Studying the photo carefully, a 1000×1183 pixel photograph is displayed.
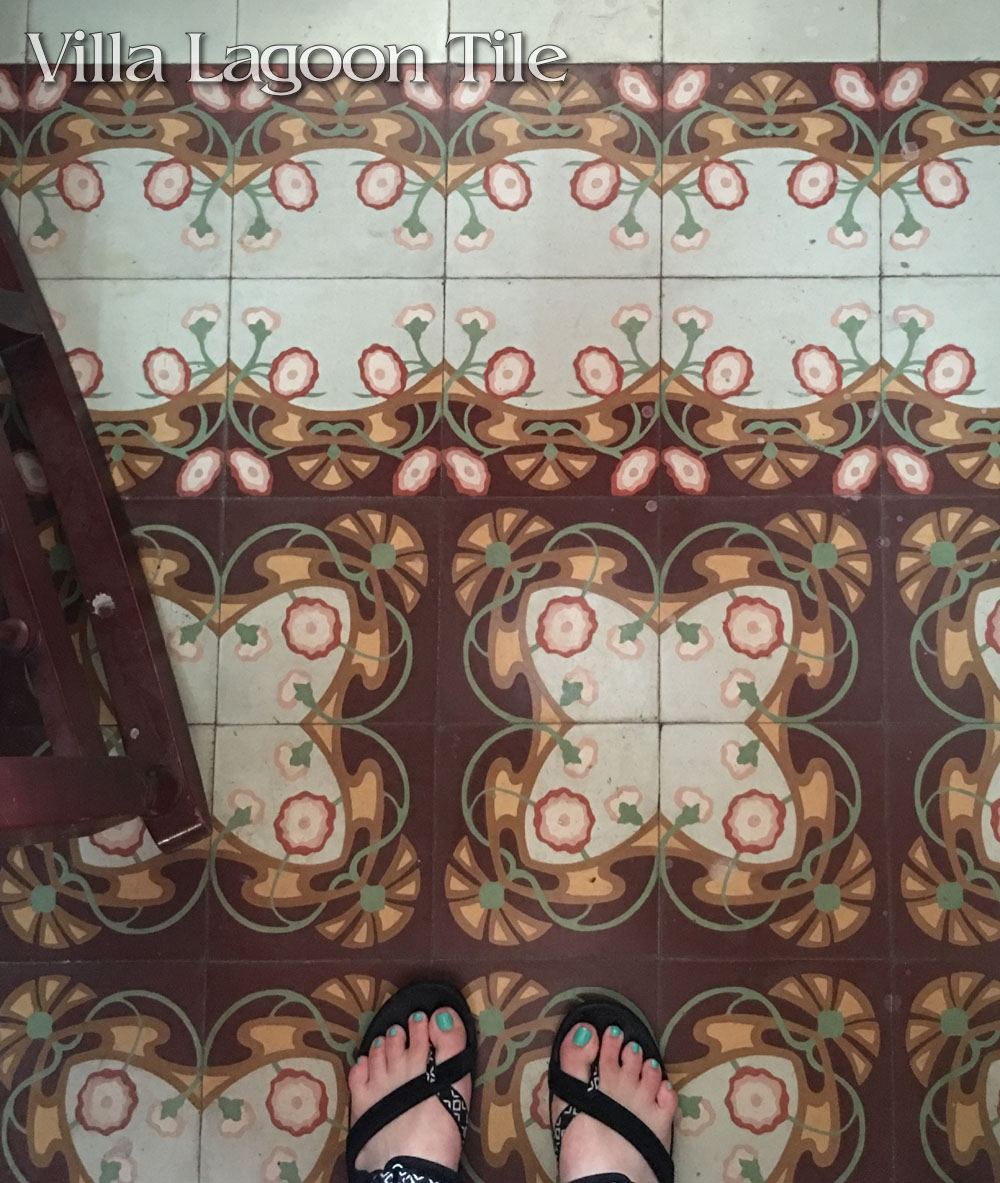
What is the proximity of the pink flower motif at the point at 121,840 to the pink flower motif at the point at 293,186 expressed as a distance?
0.86 m

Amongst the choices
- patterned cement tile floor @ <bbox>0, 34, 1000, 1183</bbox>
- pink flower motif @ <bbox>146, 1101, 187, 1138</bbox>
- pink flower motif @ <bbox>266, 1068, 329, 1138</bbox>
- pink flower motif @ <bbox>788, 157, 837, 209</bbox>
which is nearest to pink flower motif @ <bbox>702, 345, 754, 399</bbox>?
patterned cement tile floor @ <bbox>0, 34, 1000, 1183</bbox>

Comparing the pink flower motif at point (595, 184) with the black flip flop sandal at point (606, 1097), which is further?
the pink flower motif at point (595, 184)

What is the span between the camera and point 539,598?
121 centimetres

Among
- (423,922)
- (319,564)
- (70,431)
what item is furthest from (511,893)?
(70,431)

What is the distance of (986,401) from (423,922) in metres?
1.02

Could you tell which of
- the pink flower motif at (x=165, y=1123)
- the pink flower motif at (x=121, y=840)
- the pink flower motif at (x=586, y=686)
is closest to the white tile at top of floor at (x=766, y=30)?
the pink flower motif at (x=586, y=686)

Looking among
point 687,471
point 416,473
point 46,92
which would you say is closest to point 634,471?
point 687,471

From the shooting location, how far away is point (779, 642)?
1205 mm

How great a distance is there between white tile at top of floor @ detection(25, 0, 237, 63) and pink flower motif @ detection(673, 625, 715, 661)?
1041 mm

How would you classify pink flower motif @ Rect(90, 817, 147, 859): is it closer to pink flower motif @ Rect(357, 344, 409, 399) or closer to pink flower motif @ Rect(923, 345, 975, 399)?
pink flower motif @ Rect(357, 344, 409, 399)

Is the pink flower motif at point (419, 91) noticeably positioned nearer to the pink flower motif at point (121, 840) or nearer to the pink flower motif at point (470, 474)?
the pink flower motif at point (470, 474)

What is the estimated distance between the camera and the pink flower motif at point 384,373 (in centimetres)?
124

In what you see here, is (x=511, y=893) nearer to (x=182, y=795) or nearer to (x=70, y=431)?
(x=182, y=795)

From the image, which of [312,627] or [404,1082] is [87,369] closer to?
[312,627]
